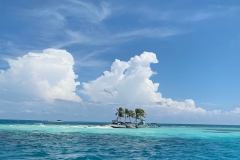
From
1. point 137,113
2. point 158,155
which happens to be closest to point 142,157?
point 158,155

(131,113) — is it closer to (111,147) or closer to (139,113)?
(139,113)

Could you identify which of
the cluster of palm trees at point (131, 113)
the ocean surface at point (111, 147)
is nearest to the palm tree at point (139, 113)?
the cluster of palm trees at point (131, 113)

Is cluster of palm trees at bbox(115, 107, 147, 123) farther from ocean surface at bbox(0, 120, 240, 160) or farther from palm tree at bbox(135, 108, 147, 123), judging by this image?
ocean surface at bbox(0, 120, 240, 160)

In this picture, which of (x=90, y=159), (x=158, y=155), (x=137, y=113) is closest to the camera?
(x=90, y=159)

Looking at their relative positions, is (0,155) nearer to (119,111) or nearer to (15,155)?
(15,155)

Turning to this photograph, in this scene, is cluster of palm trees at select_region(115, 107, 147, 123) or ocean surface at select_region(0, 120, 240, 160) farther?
cluster of palm trees at select_region(115, 107, 147, 123)

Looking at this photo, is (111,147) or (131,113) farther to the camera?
(131,113)

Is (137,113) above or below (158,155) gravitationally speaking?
above

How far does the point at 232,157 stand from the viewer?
26266mm

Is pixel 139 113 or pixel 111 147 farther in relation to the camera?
pixel 139 113

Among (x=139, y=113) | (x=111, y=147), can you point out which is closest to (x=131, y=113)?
(x=139, y=113)

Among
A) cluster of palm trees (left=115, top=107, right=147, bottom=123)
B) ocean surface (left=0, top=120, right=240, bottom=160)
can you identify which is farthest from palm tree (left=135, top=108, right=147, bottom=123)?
ocean surface (left=0, top=120, right=240, bottom=160)

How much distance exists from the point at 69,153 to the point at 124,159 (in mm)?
6393

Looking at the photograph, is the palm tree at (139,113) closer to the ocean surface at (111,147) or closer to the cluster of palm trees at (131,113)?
the cluster of palm trees at (131,113)
